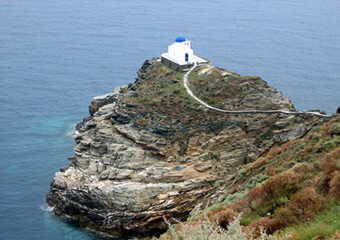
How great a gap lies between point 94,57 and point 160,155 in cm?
6360

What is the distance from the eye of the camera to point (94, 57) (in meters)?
108

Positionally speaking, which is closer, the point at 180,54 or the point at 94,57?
the point at 180,54

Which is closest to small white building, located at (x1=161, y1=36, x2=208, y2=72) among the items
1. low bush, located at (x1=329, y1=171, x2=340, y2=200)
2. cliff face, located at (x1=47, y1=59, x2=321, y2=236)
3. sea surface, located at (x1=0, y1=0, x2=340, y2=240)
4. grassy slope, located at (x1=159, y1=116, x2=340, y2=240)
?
cliff face, located at (x1=47, y1=59, x2=321, y2=236)

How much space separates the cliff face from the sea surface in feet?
13.2

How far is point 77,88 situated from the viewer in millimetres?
88688

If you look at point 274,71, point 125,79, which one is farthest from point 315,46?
point 125,79

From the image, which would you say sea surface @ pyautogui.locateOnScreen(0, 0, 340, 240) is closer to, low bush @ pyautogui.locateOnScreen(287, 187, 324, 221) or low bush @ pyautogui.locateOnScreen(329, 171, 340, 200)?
low bush @ pyautogui.locateOnScreen(287, 187, 324, 221)

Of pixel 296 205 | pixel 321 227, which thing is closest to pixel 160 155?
pixel 296 205

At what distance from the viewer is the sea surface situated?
5766 cm

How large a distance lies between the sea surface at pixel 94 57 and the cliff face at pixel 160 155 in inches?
158

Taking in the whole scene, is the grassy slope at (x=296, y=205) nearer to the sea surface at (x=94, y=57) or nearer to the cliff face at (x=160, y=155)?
the cliff face at (x=160, y=155)

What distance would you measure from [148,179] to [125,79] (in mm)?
49380

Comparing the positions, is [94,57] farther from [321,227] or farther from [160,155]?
[321,227]

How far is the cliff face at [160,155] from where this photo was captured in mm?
45281
